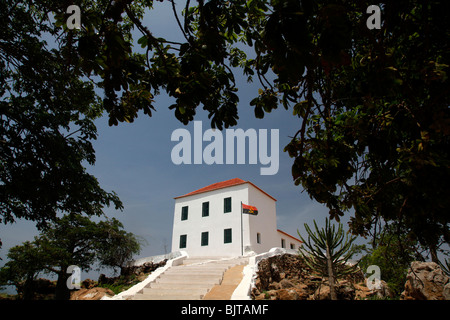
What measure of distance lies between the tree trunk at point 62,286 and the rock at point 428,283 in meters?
16.3

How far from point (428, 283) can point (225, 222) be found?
14.2 metres

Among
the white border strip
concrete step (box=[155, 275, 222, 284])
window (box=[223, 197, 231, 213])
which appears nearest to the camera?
the white border strip

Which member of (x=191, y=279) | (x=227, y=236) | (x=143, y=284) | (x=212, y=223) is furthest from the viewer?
(x=212, y=223)

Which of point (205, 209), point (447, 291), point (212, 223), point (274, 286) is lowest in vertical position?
point (274, 286)

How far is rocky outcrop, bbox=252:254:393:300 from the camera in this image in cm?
828

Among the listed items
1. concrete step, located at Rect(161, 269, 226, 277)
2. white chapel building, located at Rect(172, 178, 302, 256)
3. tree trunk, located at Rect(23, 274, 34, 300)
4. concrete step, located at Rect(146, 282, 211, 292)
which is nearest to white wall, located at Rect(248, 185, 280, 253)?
white chapel building, located at Rect(172, 178, 302, 256)

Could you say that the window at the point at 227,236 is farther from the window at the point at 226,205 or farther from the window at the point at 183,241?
the window at the point at 183,241

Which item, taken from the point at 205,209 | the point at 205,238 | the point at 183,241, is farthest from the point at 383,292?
the point at 183,241

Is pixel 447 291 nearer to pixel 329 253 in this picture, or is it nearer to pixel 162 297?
pixel 329 253

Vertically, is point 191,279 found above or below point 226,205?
below

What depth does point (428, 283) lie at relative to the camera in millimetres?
7438

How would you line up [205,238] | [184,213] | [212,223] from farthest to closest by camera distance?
[184,213], [212,223], [205,238]

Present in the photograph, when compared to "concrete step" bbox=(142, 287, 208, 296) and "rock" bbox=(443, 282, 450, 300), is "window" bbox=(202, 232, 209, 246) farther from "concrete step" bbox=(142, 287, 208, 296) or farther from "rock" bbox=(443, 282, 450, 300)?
"rock" bbox=(443, 282, 450, 300)

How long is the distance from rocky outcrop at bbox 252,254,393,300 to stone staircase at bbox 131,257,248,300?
1.81 m
